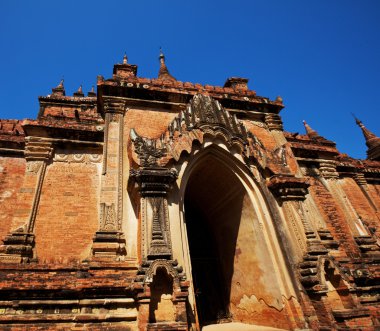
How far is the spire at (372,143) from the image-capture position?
20.1 metres

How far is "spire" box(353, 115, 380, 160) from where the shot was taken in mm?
20125

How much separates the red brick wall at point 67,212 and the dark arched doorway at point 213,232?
312 cm

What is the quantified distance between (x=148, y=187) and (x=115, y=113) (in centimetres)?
353

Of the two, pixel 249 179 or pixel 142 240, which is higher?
pixel 249 179

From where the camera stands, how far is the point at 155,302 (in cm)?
540

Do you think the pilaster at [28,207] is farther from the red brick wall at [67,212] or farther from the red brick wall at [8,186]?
the red brick wall at [8,186]

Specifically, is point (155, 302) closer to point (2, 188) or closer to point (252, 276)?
point (252, 276)

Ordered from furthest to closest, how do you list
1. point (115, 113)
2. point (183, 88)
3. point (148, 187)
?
point (183, 88) → point (115, 113) → point (148, 187)

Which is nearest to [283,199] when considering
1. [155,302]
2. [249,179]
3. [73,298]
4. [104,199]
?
[249,179]

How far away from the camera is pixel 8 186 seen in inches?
356

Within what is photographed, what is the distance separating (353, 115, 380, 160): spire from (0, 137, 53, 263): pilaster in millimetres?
21446

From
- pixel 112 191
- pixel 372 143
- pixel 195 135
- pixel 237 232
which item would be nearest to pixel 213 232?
pixel 237 232

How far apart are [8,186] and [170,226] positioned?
20.4 ft

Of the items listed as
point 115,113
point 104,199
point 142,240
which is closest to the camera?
point 142,240
